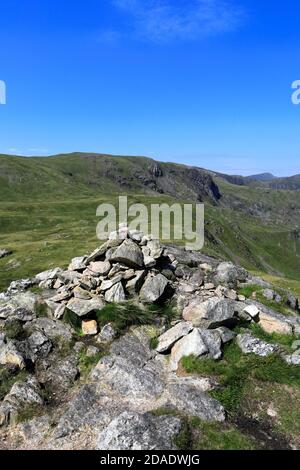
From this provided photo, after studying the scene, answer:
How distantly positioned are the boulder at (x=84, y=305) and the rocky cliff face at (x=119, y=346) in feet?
0.18

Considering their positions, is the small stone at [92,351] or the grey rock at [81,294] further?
the grey rock at [81,294]

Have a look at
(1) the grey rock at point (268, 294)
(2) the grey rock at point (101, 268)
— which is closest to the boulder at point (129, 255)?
(2) the grey rock at point (101, 268)

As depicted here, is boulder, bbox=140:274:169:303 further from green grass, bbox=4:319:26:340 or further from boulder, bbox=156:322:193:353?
green grass, bbox=4:319:26:340

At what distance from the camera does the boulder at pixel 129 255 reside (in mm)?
24969

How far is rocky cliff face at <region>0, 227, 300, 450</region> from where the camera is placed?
16.2 meters

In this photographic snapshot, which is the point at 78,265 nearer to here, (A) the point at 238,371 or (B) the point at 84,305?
(B) the point at 84,305

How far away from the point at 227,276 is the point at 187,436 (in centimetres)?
1557

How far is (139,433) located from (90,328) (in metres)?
7.50

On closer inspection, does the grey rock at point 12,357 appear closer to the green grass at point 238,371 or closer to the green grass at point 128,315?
the green grass at point 128,315

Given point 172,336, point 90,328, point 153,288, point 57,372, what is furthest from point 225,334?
point 57,372

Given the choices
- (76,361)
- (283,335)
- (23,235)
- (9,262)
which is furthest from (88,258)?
(23,235)

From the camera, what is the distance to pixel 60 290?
24891 mm

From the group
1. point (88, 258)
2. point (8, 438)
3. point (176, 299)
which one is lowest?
point (8, 438)
